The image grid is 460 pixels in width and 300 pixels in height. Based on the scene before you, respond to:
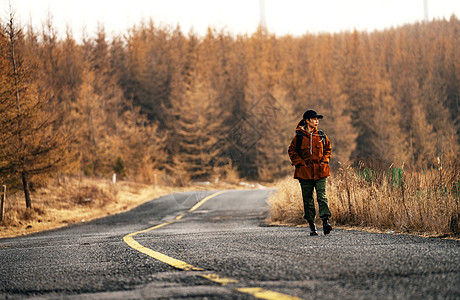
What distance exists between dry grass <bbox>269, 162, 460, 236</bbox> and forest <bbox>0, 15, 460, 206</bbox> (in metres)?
25.7

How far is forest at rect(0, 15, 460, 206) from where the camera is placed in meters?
48.3

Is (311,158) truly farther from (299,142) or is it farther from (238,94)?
(238,94)

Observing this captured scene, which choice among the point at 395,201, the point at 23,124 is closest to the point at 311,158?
the point at 395,201

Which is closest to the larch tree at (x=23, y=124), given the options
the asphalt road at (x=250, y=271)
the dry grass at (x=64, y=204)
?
the dry grass at (x=64, y=204)

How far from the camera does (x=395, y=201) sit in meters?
9.41

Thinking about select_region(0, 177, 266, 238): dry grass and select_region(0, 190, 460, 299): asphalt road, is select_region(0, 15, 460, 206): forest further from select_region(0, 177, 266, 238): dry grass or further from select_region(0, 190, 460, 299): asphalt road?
select_region(0, 190, 460, 299): asphalt road

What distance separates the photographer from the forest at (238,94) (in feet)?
159

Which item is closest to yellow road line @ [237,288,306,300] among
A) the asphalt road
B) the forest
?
the asphalt road

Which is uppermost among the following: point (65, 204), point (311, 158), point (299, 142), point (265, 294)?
point (299, 142)

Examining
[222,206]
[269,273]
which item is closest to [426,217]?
[269,273]

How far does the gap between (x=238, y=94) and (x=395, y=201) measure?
5752cm

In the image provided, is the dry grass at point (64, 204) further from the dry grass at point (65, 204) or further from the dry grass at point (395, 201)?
the dry grass at point (395, 201)

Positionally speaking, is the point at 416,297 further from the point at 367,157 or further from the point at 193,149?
the point at 193,149

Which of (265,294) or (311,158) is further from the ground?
(311,158)
